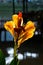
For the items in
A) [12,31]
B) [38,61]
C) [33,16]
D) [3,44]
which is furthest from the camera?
[33,16]

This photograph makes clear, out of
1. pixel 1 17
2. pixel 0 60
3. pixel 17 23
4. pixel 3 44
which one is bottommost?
pixel 3 44

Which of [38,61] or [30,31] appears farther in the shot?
[38,61]

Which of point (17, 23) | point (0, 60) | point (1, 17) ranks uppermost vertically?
point (17, 23)

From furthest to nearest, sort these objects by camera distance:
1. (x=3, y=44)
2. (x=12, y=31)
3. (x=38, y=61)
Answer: (x=3, y=44) → (x=38, y=61) → (x=12, y=31)

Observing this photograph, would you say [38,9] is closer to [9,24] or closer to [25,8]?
[25,8]

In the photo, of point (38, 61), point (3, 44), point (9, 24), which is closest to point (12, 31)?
point (9, 24)

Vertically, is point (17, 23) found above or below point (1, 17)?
above

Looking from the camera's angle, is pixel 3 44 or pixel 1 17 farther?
pixel 1 17

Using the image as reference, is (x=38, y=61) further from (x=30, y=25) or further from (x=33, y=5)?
(x=30, y=25)

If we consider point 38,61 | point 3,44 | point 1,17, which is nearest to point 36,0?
point 1,17
